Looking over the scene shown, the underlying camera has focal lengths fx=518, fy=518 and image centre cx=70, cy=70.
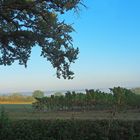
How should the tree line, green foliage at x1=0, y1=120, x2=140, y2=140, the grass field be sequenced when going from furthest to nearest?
the tree line → the grass field → green foliage at x1=0, y1=120, x2=140, y2=140

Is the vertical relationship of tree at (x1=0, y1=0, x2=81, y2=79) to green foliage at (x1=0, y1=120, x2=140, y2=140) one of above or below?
above

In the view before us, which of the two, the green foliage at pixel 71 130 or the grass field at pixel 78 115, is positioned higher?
the grass field at pixel 78 115

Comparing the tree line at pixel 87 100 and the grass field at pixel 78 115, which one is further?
the tree line at pixel 87 100

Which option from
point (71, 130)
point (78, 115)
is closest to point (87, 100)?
point (78, 115)

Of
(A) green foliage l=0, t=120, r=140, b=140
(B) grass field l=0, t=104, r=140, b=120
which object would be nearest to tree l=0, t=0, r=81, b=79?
(B) grass field l=0, t=104, r=140, b=120

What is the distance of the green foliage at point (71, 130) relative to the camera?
1642 centimetres

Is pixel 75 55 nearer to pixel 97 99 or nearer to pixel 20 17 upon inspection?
pixel 20 17

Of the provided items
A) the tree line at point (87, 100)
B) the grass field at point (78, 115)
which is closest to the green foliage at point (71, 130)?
the grass field at point (78, 115)

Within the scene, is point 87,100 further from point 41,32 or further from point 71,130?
point 71,130

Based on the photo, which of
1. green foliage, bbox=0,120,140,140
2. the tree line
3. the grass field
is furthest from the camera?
the tree line

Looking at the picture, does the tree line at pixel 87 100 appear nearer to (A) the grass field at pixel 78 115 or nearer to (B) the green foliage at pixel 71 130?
(A) the grass field at pixel 78 115

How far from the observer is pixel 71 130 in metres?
16.6

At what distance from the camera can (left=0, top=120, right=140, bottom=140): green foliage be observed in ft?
53.9

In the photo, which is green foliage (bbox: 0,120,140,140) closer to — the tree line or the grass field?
the grass field
